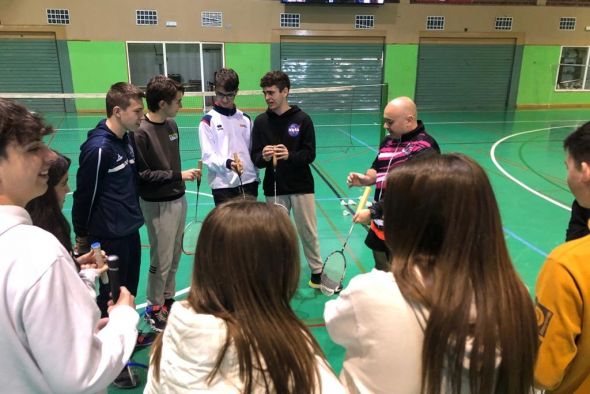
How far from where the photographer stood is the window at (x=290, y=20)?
765 inches

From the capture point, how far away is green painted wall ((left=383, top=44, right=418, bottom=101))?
20531mm

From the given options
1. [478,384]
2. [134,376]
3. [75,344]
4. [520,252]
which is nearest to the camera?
[75,344]

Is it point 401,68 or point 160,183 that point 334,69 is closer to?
point 401,68

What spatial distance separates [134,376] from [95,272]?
154 cm

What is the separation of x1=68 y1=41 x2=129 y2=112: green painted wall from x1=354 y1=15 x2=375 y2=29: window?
10.1 metres

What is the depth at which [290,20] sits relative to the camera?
64.1ft

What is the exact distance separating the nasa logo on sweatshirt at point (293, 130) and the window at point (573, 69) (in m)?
21.6

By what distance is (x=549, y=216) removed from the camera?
7.67 m

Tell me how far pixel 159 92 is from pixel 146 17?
54.4 feet

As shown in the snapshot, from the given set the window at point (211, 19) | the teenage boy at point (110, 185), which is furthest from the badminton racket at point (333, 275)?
the window at point (211, 19)

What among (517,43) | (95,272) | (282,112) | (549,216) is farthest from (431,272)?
(517,43)

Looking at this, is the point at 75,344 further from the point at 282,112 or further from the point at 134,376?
the point at 282,112

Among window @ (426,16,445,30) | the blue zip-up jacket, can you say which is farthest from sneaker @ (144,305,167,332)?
window @ (426,16,445,30)

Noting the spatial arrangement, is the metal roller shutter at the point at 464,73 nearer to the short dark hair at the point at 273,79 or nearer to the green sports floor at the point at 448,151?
the green sports floor at the point at 448,151
